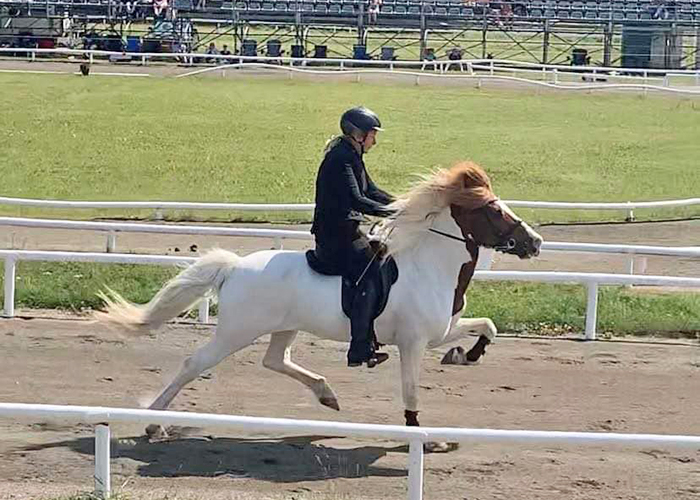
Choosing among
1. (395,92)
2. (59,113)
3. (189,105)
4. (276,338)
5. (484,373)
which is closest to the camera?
(276,338)

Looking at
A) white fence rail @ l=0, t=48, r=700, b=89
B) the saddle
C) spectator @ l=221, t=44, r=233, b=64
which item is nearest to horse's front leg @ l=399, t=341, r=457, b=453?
the saddle

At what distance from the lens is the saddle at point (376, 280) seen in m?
9.02

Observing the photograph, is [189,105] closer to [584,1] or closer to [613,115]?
[613,115]

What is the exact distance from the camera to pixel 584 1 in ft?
235

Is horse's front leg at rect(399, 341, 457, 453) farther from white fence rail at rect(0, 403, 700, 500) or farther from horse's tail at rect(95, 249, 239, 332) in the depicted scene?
white fence rail at rect(0, 403, 700, 500)

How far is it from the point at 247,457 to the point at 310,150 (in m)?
21.6

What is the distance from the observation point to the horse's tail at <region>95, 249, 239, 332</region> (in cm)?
934

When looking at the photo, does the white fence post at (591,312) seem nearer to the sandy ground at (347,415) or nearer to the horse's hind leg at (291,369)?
the sandy ground at (347,415)

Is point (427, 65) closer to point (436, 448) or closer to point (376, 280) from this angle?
point (376, 280)

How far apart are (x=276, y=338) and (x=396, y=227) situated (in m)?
1.25

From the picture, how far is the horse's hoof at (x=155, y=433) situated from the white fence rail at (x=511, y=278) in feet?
13.2

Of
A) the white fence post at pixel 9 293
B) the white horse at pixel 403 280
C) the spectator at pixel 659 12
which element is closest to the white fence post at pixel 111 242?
the white fence post at pixel 9 293

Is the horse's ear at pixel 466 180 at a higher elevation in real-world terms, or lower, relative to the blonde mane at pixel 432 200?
higher

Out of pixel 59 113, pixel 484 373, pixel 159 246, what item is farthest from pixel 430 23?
pixel 484 373
